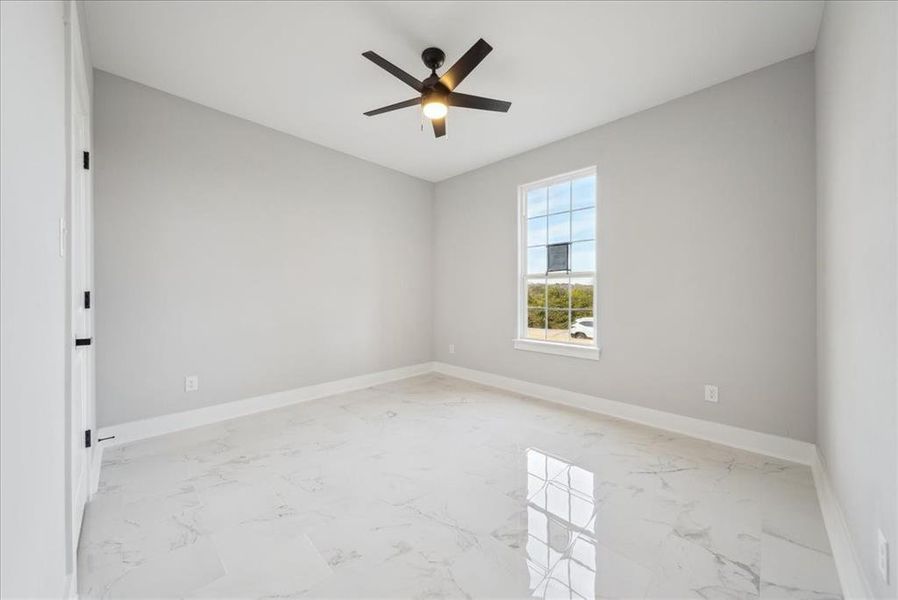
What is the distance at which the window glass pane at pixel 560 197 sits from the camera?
13.1ft

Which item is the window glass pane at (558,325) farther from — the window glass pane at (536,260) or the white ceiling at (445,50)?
the white ceiling at (445,50)

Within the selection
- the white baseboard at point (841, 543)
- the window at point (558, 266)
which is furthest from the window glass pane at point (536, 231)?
the white baseboard at point (841, 543)

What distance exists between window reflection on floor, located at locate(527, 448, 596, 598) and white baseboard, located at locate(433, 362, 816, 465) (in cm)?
119

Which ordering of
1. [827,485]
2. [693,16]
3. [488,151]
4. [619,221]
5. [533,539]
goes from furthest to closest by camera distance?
[488,151]
[619,221]
[693,16]
[827,485]
[533,539]

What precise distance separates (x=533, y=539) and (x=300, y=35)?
10.8 feet

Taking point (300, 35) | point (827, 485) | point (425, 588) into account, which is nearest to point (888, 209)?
point (827, 485)

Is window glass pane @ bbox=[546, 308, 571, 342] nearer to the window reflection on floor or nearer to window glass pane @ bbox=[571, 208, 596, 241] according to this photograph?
window glass pane @ bbox=[571, 208, 596, 241]

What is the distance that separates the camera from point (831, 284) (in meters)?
2.07

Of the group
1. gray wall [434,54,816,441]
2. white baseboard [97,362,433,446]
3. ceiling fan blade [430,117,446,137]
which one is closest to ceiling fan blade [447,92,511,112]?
ceiling fan blade [430,117,446,137]

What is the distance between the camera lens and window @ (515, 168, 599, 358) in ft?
12.4

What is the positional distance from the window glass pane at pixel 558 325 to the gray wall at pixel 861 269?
6.64ft

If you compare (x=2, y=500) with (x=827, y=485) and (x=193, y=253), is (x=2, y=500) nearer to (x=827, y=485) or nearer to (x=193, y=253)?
(x=193, y=253)

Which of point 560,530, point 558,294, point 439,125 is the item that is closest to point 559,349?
point 558,294

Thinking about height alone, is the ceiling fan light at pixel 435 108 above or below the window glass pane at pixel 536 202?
above
